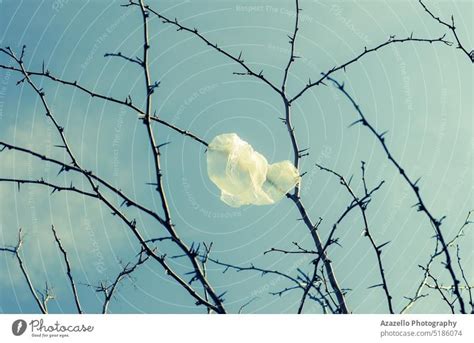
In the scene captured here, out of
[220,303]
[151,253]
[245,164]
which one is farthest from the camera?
[245,164]

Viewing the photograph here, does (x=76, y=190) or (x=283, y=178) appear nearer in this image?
(x=76, y=190)

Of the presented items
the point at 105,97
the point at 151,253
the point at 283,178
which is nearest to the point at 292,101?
the point at 283,178

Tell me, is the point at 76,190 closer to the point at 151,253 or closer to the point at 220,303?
the point at 151,253

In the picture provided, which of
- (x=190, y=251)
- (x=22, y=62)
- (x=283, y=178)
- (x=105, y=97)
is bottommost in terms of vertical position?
(x=190, y=251)

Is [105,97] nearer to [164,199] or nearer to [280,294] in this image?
[164,199]

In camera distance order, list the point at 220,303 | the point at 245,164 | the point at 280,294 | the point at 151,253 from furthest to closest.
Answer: the point at 280,294, the point at 245,164, the point at 220,303, the point at 151,253

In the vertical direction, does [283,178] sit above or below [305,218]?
above
